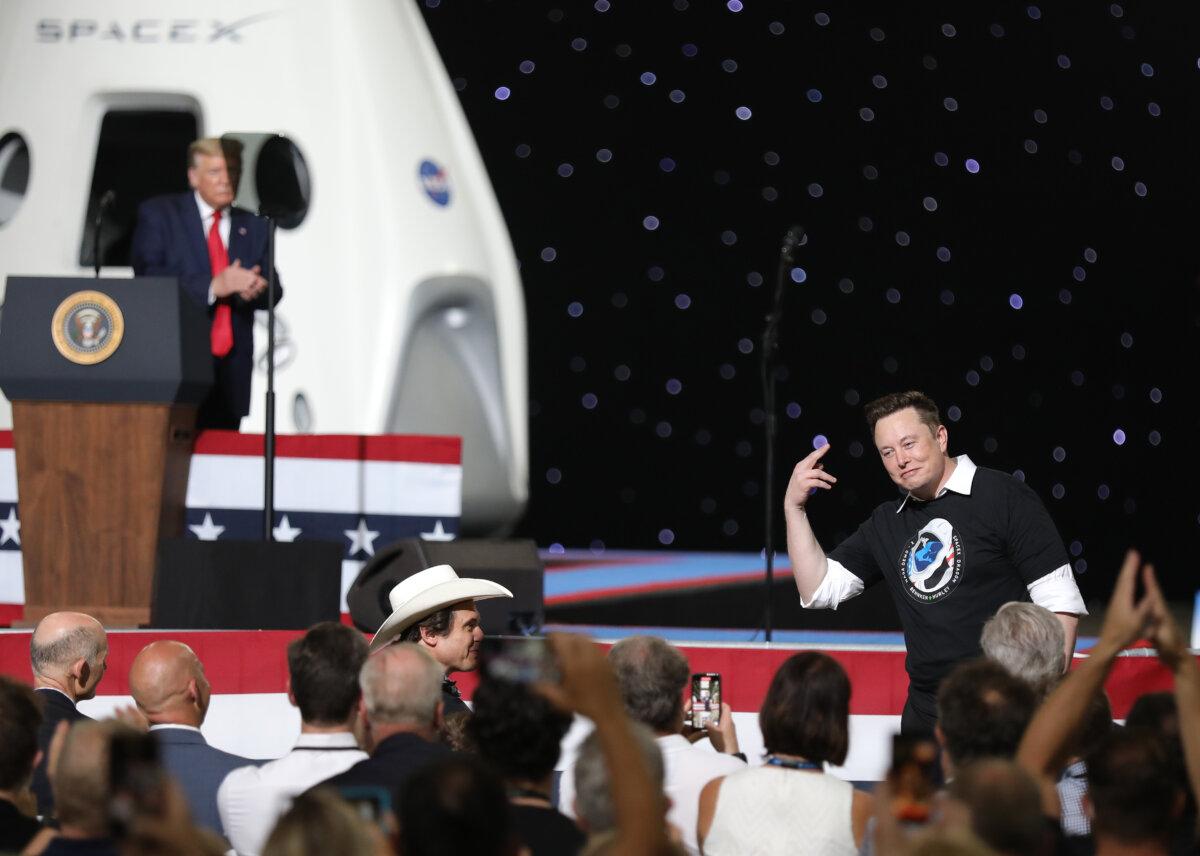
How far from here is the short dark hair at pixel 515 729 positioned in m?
Answer: 2.73

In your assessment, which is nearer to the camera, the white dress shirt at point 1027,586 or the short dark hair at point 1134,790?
the short dark hair at point 1134,790

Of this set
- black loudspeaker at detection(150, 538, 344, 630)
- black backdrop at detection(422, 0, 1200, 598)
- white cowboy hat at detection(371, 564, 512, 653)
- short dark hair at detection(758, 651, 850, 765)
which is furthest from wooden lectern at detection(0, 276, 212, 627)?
black backdrop at detection(422, 0, 1200, 598)

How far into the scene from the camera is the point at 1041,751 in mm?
2736

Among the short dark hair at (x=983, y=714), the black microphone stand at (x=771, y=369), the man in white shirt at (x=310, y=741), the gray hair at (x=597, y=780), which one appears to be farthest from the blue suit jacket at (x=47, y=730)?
the black microphone stand at (x=771, y=369)

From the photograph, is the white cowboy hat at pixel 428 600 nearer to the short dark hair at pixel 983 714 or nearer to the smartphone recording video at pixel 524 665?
the smartphone recording video at pixel 524 665

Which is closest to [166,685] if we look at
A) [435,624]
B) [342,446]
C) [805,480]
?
[435,624]

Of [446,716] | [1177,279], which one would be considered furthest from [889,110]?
[446,716]

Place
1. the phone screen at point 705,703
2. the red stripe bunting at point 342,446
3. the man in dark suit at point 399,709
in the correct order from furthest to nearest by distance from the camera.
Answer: the red stripe bunting at point 342,446
the phone screen at point 705,703
the man in dark suit at point 399,709

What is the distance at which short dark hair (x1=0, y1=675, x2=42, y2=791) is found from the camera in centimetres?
287

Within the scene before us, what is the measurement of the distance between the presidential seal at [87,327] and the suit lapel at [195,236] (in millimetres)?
1079

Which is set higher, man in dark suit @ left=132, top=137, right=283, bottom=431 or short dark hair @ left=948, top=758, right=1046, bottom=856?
man in dark suit @ left=132, top=137, right=283, bottom=431

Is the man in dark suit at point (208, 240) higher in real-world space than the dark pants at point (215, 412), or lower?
higher

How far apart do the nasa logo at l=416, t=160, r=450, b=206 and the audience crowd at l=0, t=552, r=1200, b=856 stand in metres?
6.51

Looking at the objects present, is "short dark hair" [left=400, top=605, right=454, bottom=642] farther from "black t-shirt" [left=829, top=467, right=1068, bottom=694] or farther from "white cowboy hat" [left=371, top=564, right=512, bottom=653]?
"black t-shirt" [left=829, top=467, right=1068, bottom=694]
